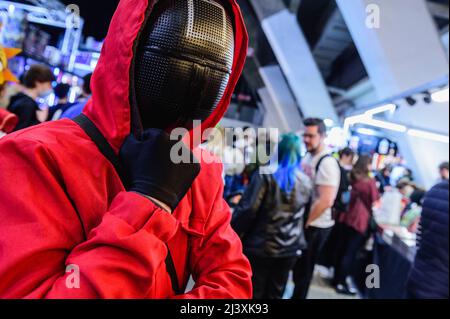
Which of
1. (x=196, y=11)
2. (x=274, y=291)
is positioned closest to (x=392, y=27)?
(x=196, y=11)

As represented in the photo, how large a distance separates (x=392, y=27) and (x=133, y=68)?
3.67ft

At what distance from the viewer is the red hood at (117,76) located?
25.3 inches

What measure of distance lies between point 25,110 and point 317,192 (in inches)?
79.5

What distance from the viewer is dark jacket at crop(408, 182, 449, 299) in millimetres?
1783

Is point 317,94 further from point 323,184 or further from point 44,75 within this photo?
point 44,75

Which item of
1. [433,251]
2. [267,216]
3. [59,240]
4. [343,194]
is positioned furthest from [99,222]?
[343,194]

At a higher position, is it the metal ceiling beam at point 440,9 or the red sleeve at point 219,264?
the metal ceiling beam at point 440,9

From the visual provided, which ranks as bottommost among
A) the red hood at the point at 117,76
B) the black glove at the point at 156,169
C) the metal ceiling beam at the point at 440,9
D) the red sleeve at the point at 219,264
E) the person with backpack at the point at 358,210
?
the person with backpack at the point at 358,210

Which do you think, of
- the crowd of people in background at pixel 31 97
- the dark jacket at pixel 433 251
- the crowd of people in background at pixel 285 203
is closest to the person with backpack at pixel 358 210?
the crowd of people in background at pixel 285 203

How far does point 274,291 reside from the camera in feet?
7.70

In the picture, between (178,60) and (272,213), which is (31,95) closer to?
(272,213)

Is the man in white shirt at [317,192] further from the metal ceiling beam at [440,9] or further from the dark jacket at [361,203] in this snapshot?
the metal ceiling beam at [440,9]

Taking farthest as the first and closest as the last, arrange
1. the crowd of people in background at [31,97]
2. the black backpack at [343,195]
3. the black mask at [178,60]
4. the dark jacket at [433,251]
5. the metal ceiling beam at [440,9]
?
1. the metal ceiling beam at [440,9]
2. the black backpack at [343,195]
3. the crowd of people in background at [31,97]
4. the dark jacket at [433,251]
5. the black mask at [178,60]

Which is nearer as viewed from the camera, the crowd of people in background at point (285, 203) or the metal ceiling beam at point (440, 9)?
the crowd of people in background at point (285, 203)
